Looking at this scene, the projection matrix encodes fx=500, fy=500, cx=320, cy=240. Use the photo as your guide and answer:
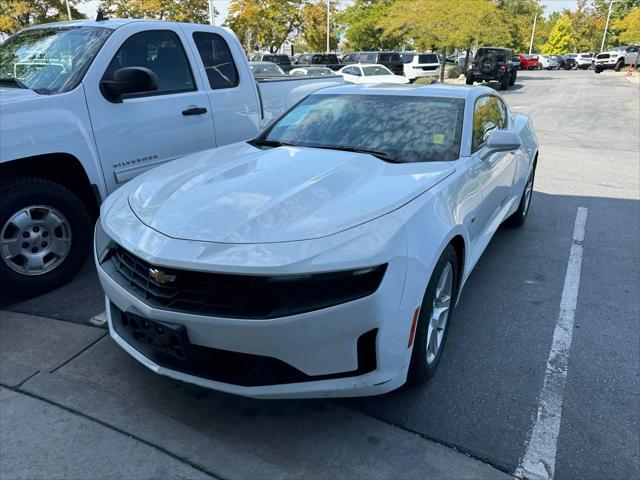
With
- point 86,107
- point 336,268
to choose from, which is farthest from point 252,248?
point 86,107

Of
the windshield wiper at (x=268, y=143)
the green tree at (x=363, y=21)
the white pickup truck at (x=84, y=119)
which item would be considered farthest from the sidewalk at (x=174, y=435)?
the green tree at (x=363, y=21)

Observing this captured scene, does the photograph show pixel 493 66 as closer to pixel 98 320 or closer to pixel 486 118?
pixel 486 118

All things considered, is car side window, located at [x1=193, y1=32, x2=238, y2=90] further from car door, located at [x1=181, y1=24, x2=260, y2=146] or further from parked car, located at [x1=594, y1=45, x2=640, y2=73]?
parked car, located at [x1=594, y1=45, x2=640, y2=73]

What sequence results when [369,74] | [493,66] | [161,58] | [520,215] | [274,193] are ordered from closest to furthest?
1. [274,193]
2. [161,58]
3. [520,215]
4. [369,74]
5. [493,66]

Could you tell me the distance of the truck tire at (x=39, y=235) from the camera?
3535 millimetres

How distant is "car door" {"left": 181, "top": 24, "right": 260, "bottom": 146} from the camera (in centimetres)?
478

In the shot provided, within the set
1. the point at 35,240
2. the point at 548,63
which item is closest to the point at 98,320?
the point at 35,240

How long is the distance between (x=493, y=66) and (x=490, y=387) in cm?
2763

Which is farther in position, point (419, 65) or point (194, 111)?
point (419, 65)

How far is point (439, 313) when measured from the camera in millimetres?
2777

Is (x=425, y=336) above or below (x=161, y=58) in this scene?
below

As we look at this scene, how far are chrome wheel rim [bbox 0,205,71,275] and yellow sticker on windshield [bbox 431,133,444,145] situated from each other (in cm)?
281

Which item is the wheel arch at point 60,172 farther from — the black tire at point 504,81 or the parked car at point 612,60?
the parked car at point 612,60

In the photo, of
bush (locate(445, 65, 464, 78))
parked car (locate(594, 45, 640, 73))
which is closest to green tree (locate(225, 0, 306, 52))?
bush (locate(445, 65, 464, 78))
